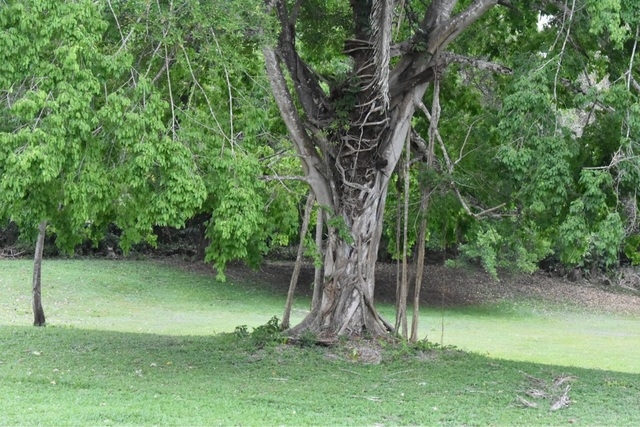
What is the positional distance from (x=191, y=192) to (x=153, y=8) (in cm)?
224

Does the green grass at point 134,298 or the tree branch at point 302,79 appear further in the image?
the green grass at point 134,298

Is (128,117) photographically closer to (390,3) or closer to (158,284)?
(390,3)

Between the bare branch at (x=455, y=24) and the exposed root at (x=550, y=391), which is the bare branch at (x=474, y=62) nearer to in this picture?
the bare branch at (x=455, y=24)

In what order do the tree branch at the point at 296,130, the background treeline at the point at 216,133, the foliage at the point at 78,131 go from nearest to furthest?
the foliage at the point at 78,131
the background treeline at the point at 216,133
the tree branch at the point at 296,130

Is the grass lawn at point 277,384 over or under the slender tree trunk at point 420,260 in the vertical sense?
under

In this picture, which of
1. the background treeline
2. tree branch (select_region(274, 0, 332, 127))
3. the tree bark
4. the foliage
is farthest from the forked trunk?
the foliage

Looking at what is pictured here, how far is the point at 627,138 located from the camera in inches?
388

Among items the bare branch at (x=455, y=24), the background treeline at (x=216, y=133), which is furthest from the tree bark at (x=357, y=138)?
the background treeline at (x=216, y=133)

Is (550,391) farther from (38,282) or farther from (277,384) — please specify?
(38,282)

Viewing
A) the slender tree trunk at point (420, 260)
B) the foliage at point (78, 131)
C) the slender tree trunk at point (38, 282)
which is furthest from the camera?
the slender tree trunk at point (38, 282)

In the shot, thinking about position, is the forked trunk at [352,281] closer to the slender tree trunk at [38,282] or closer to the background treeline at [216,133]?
the background treeline at [216,133]

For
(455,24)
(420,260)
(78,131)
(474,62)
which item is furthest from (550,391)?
(78,131)

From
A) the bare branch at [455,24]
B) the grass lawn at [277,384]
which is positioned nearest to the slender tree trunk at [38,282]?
the grass lawn at [277,384]

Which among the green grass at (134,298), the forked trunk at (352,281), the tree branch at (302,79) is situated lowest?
the green grass at (134,298)
